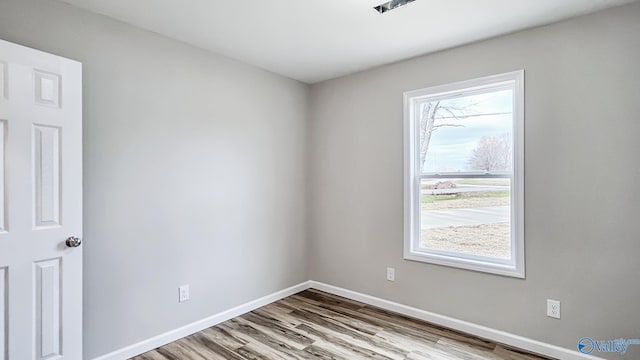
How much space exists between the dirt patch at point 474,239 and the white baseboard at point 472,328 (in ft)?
1.98

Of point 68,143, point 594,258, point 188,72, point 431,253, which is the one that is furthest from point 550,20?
point 68,143

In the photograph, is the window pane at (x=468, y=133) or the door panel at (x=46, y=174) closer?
the door panel at (x=46, y=174)

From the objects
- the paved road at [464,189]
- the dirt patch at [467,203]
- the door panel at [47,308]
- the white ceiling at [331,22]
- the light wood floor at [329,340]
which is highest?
the white ceiling at [331,22]

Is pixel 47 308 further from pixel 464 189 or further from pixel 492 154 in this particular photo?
pixel 492 154

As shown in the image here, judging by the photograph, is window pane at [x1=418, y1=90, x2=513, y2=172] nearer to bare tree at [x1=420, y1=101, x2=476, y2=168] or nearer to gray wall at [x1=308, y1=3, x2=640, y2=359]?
bare tree at [x1=420, y1=101, x2=476, y2=168]

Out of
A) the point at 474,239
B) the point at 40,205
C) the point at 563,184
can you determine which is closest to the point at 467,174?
the point at 474,239

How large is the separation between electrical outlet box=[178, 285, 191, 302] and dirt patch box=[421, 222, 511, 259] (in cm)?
217

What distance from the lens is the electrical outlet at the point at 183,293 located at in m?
2.72

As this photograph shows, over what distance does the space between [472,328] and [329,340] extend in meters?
1.21

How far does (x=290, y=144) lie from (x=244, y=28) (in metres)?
1.48

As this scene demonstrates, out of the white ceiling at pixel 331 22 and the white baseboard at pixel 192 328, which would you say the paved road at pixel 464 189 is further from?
the white baseboard at pixel 192 328

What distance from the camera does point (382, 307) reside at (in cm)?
330

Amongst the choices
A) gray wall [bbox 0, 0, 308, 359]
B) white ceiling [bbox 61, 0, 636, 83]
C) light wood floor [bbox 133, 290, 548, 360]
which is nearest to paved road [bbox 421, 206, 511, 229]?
light wood floor [bbox 133, 290, 548, 360]

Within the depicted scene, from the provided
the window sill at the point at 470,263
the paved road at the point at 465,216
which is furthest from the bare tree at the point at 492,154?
the window sill at the point at 470,263
